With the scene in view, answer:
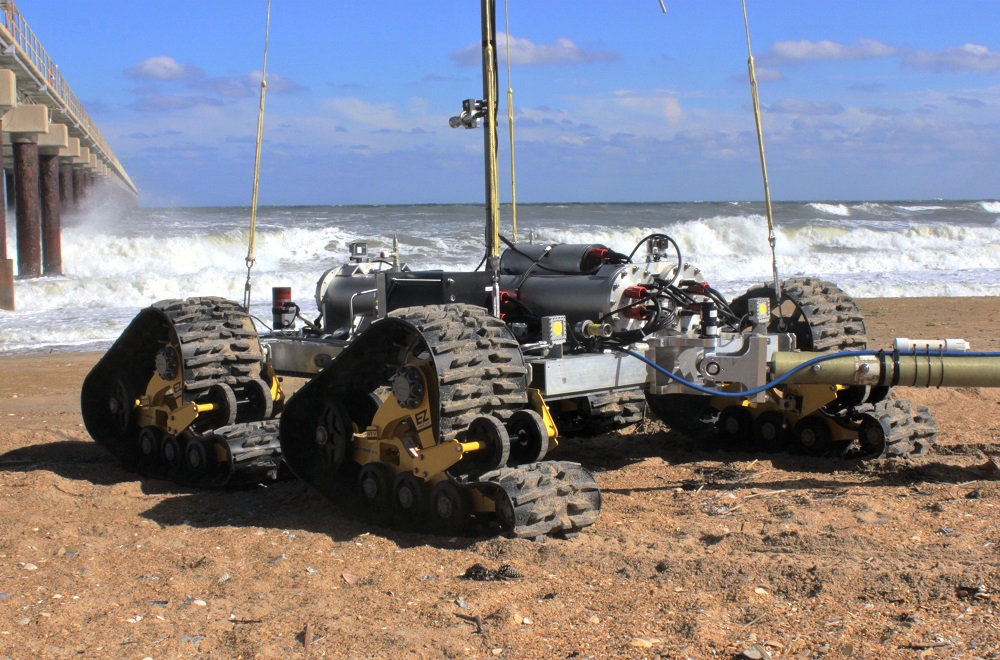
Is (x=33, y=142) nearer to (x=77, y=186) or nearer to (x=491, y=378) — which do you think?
(x=77, y=186)

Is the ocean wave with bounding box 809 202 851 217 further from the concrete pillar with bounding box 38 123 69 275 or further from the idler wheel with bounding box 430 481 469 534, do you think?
the idler wheel with bounding box 430 481 469 534

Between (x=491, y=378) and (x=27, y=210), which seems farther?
(x=27, y=210)

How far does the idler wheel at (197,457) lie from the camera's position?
7.14 meters

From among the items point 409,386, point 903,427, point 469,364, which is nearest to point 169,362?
point 409,386

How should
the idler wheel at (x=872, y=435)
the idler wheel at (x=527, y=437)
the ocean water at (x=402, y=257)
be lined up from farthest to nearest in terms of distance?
the ocean water at (x=402, y=257) < the idler wheel at (x=872, y=435) < the idler wheel at (x=527, y=437)

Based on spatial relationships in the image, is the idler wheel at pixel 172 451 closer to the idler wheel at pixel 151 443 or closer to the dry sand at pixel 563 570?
the idler wheel at pixel 151 443

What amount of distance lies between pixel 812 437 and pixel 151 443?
14.7 feet

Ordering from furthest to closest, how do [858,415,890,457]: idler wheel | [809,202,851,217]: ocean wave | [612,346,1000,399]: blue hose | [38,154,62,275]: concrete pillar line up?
[809,202,851,217]: ocean wave → [38,154,62,275]: concrete pillar → [858,415,890,457]: idler wheel → [612,346,1000,399]: blue hose

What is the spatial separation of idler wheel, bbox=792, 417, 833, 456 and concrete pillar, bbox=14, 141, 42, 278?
24.8 m

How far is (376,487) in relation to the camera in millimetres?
6047

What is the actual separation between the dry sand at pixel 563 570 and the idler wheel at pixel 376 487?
4.5 inches

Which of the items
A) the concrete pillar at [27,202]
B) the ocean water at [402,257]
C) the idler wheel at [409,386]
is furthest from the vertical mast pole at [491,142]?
the concrete pillar at [27,202]

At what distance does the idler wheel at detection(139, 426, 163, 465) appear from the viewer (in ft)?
25.1

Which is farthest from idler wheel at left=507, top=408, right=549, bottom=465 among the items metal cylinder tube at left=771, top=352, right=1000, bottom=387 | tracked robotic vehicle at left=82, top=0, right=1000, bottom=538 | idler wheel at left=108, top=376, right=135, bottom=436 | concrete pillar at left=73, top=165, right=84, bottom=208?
concrete pillar at left=73, top=165, right=84, bottom=208
